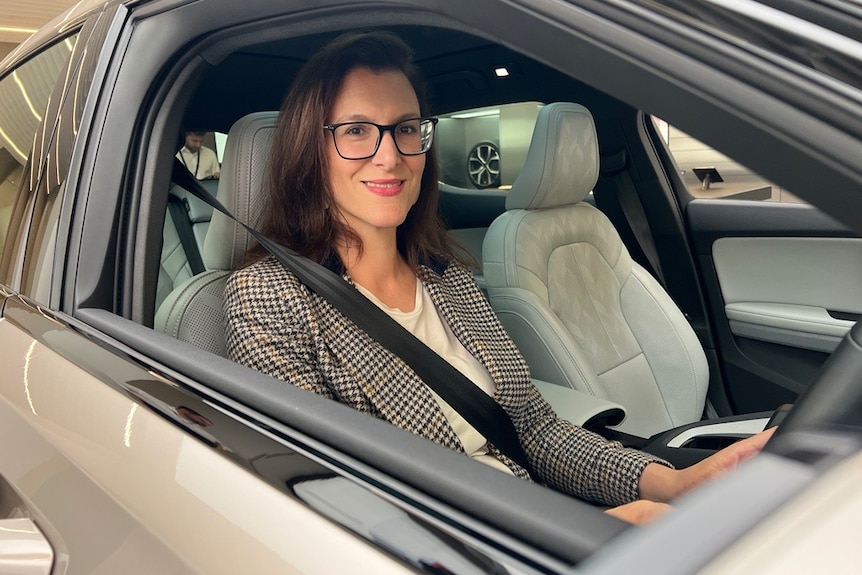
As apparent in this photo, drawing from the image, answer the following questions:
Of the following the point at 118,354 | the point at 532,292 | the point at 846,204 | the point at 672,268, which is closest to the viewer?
the point at 846,204

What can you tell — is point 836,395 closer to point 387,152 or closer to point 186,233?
point 387,152

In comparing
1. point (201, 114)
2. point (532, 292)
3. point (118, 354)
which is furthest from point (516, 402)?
point (201, 114)

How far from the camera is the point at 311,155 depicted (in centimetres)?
165

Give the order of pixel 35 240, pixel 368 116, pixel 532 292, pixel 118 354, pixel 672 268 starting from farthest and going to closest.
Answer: pixel 672 268, pixel 532 292, pixel 368 116, pixel 35 240, pixel 118 354

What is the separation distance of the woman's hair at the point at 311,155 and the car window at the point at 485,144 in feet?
3.84

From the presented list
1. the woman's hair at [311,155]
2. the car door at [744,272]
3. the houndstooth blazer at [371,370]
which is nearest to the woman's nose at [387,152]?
the woman's hair at [311,155]

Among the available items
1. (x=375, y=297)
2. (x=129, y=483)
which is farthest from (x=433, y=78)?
(x=129, y=483)

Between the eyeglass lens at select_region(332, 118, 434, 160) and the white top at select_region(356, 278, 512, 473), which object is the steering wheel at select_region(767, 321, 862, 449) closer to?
the white top at select_region(356, 278, 512, 473)

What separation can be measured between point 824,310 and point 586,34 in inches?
80.2

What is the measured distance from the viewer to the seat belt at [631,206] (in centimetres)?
290

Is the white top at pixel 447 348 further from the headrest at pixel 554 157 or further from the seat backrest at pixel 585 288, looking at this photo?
the headrest at pixel 554 157

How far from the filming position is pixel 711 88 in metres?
0.61

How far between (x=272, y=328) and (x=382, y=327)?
0.20 m

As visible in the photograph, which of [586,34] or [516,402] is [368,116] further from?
[586,34]
